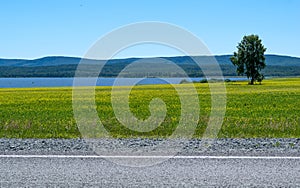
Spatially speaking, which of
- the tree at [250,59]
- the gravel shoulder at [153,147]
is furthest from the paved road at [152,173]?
the tree at [250,59]

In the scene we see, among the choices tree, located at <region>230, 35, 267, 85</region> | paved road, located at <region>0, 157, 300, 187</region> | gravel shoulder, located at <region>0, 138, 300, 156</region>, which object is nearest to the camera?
paved road, located at <region>0, 157, 300, 187</region>

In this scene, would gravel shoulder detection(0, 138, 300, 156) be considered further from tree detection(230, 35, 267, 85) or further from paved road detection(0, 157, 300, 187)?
tree detection(230, 35, 267, 85)

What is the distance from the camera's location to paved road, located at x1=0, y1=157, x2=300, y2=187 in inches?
219

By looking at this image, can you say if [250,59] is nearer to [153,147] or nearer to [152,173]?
[153,147]

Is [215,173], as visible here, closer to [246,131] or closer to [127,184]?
[127,184]

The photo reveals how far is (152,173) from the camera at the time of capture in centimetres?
607

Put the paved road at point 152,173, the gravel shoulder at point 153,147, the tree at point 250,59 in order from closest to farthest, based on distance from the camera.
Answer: the paved road at point 152,173
the gravel shoulder at point 153,147
the tree at point 250,59

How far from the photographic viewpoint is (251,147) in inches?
326

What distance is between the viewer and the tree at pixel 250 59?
263 feet

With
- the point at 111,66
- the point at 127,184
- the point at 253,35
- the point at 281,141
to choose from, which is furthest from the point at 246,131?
the point at 111,66

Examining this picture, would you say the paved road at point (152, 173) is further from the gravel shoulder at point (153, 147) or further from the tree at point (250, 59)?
the tree at point (250, 59)

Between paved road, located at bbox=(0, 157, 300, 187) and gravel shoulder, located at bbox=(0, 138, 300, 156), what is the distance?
25.8 inches

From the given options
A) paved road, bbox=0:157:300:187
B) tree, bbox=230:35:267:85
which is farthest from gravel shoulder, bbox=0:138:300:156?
→ tree, bbox=230:35:267:85

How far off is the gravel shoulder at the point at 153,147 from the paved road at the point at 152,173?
2.15ft
